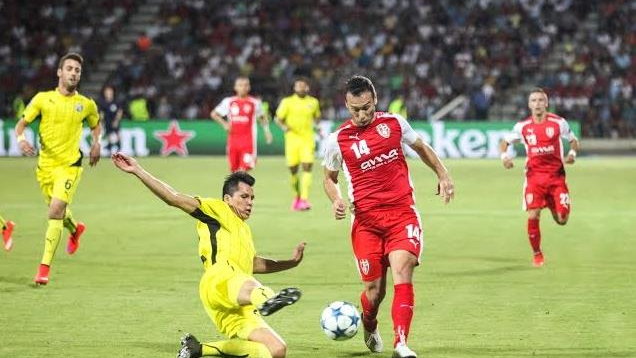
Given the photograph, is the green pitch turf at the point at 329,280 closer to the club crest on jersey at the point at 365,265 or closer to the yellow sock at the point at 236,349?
the club crest on jersey at the point at 365,265

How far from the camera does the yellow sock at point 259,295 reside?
7.51 m

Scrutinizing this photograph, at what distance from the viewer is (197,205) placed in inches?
320

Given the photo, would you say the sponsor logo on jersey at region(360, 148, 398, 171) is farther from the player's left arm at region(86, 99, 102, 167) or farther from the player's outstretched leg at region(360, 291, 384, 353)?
the player's left arm at region(86, 99, 102, 167)

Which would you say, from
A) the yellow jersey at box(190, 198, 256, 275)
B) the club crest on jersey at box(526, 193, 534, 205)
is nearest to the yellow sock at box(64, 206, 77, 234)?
the club crest on jersey at box(526, 193, 534, 205)

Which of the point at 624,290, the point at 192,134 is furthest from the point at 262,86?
the point at 624,290

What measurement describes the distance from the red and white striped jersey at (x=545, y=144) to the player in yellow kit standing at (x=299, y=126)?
24.1 feet

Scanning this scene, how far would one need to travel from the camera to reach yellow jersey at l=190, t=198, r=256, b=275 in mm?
8148

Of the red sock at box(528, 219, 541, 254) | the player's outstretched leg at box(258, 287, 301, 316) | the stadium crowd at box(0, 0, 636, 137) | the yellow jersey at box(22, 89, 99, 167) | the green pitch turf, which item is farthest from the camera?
the stadium crowd at box(0, 0, 636, 137)

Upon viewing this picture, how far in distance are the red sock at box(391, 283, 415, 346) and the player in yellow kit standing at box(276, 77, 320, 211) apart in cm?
1289

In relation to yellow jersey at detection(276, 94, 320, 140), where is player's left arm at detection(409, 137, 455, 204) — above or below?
below

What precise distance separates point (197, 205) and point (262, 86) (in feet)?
96.4

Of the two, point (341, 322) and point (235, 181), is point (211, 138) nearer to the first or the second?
point (235, 181)

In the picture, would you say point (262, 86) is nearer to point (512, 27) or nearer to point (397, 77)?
point (397, 77)

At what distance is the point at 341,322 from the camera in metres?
8.32
